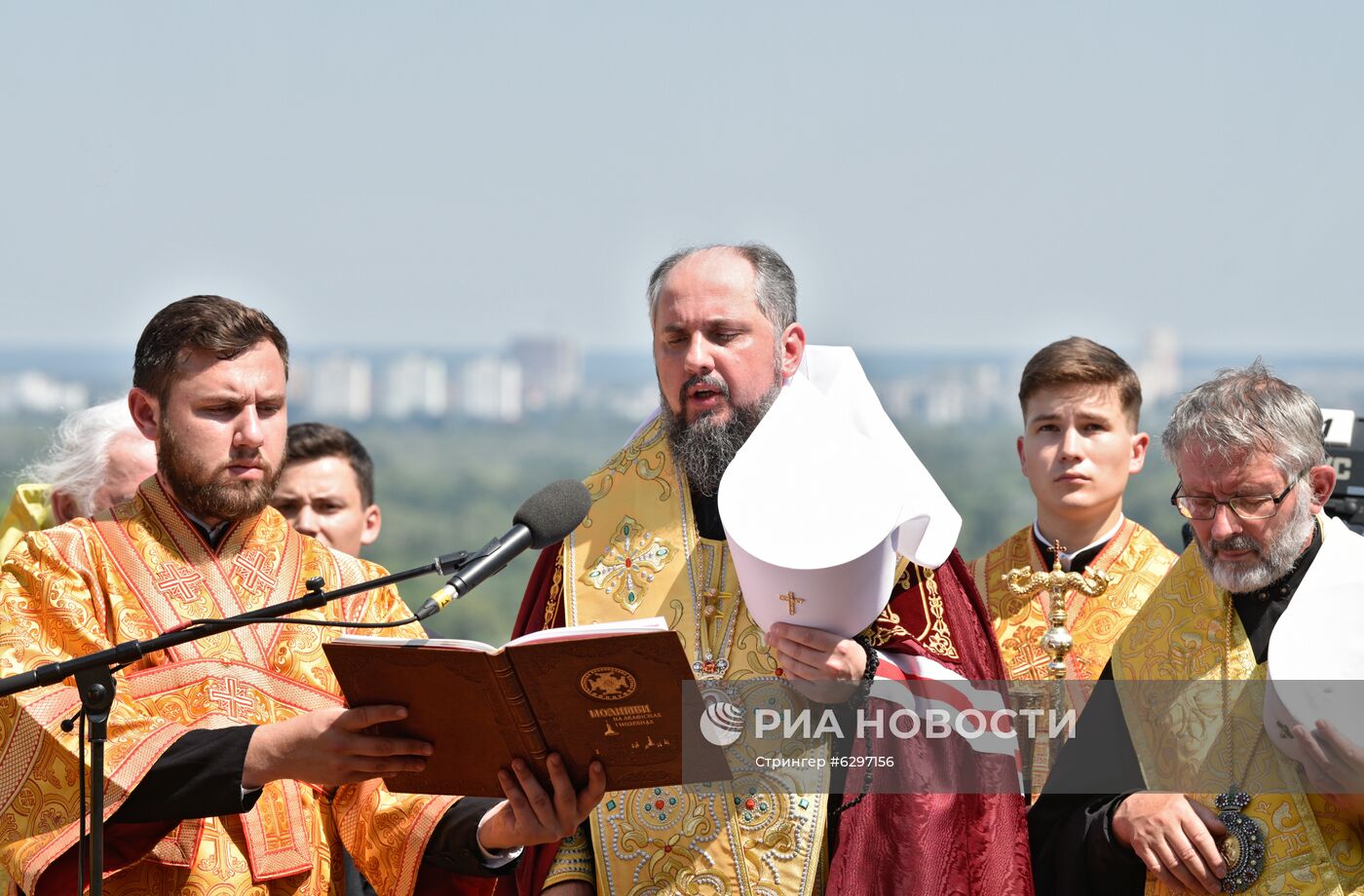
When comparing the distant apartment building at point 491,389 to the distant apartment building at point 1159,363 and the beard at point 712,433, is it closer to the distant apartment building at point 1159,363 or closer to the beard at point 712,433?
the distant apartment building at point 1159,363

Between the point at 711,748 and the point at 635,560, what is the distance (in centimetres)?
114

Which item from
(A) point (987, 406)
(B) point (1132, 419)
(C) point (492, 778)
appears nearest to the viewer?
(C) point (492, 778)

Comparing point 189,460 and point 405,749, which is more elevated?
point 189,460

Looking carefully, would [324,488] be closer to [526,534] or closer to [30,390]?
[526,534]

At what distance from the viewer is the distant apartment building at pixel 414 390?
10138 cm

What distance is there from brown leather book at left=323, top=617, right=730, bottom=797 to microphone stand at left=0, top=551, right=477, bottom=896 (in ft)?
0.86

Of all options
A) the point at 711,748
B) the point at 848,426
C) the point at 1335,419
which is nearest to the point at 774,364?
the point at 848,426

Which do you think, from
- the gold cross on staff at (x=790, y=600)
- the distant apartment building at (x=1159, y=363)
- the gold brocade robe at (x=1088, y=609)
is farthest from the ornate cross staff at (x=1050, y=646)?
the distant apartment building at (x=1159, y=363)

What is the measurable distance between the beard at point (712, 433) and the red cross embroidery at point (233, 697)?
1395mm

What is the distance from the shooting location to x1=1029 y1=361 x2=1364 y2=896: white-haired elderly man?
4.61 metres

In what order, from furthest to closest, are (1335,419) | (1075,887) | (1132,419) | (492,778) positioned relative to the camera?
(1132,419) < (1335,419) < (1075,887) < (492,778)

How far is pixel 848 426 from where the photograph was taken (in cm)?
491

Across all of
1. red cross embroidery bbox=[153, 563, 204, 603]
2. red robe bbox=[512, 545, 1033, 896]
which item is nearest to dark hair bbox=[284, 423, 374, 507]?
red cross embroidery bbox=[153, 563, 204, 603]

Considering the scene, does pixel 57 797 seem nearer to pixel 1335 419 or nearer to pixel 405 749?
pixel 405 749
